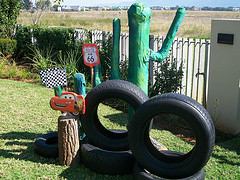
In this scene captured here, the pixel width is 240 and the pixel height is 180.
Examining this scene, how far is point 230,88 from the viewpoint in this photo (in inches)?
208

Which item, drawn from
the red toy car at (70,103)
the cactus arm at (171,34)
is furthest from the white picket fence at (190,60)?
the red toy car at (70,103)

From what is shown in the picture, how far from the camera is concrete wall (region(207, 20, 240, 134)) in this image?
5168 mm

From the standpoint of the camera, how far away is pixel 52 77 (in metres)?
4.34

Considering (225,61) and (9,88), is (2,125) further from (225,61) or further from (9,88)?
Answer: (225,61)

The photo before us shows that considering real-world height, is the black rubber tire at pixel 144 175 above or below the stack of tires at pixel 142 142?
below

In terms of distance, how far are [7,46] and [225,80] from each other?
9.19 m

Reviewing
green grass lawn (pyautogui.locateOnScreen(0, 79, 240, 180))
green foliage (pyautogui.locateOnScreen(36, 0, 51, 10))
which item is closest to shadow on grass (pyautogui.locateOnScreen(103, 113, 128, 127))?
green grass lawn (pyautogui.locateOnScreen(0, 79, 240, 180))

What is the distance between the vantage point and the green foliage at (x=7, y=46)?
11547mm

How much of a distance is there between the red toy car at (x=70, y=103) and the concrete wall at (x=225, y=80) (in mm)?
2673

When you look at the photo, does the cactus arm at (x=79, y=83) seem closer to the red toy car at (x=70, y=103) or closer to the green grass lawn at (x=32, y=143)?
the red toy car at (x=70, y=103)

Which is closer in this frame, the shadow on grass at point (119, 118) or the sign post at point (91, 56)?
the sign post at point (91, 56)

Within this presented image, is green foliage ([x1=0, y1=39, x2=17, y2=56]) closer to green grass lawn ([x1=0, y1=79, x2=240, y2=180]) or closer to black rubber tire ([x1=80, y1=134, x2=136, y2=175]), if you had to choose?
green grass lawn ([x1=0, y1=79, x2=240, y2=180])

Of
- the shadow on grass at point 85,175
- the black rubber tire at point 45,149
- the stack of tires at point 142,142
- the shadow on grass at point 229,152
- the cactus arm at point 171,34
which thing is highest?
the cactus arm at point 171,34

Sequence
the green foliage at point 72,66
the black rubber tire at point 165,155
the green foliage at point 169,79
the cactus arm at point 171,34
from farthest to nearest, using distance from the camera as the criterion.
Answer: the green foliage at point 72,66 < the green foliage at point 169,79 < the cactus arm at point 171,34 < the black rubber tire at point 165,155
